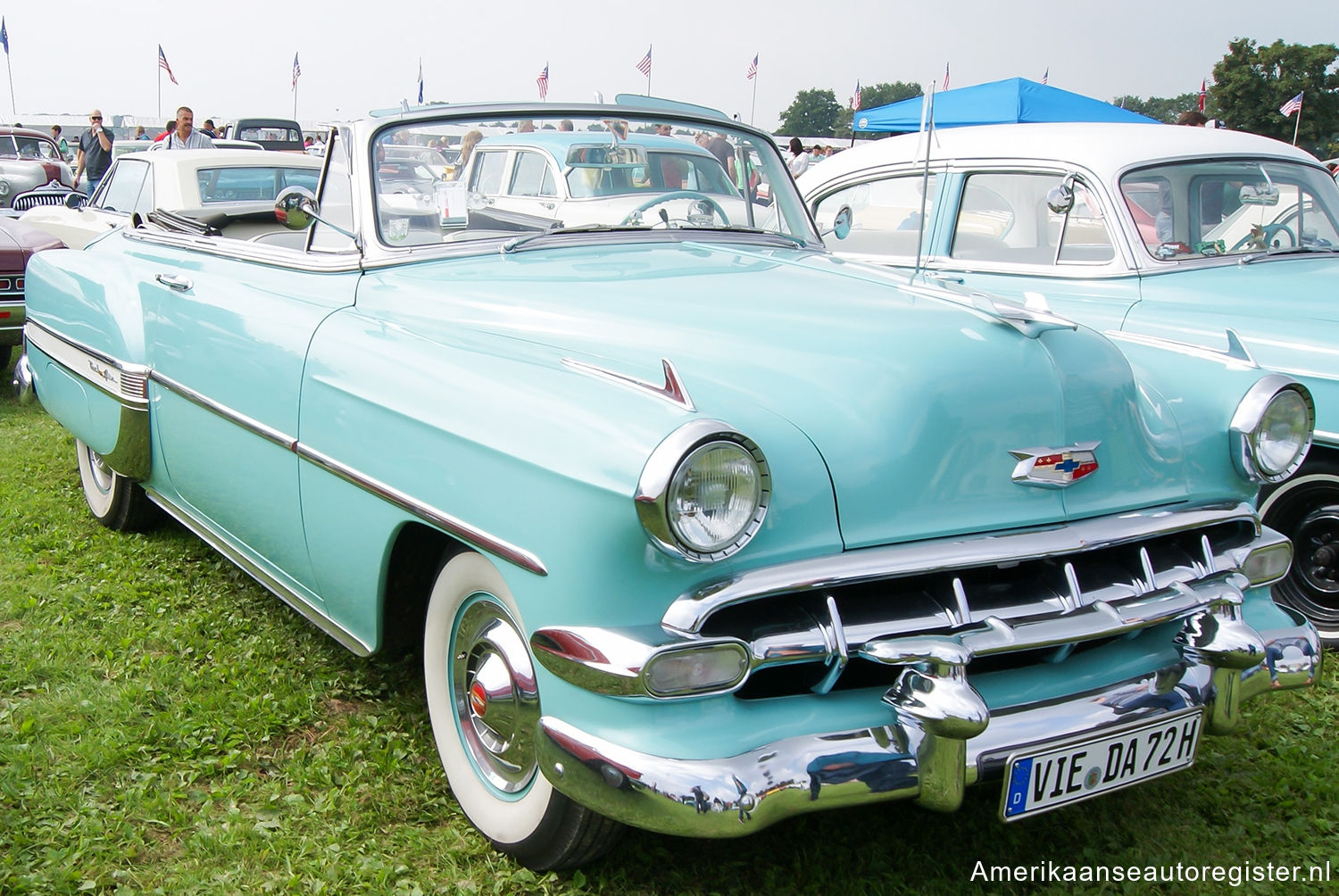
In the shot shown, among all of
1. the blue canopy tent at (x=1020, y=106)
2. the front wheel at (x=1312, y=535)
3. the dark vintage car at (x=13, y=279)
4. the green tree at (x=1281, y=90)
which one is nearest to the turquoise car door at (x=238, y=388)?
the front wheel at (x=1312, y=535)

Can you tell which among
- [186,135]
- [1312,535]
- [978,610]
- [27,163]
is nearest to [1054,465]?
[978,610]

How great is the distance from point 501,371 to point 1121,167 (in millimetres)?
3044

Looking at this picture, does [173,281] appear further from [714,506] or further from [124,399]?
A: [714,506]

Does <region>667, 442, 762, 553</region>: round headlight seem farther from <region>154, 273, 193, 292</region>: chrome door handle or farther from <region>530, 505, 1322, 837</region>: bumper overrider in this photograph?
<region>154, 273, 193, 292</region>: chrome door handle

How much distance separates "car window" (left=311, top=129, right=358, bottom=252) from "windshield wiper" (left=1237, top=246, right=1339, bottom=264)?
3.27 meters

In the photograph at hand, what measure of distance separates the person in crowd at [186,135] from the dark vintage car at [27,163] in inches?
220

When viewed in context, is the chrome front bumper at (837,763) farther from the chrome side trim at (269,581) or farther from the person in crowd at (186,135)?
the person in crowd at (186,135)

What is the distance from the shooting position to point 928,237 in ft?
15.9

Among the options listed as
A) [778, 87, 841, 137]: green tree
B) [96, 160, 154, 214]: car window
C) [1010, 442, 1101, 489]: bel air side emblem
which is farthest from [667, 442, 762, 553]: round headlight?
[778, 87, 841, 137]: green tree

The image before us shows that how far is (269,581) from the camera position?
311 cm

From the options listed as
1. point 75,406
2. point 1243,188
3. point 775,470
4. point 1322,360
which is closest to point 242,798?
point 775,470

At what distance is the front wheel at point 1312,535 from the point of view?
3.65 m

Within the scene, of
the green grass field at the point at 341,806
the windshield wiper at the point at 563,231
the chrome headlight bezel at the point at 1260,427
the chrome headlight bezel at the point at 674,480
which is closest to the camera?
the chrome headlight bezel at the point at 674,480

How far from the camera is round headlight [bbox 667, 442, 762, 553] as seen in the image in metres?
1.83
